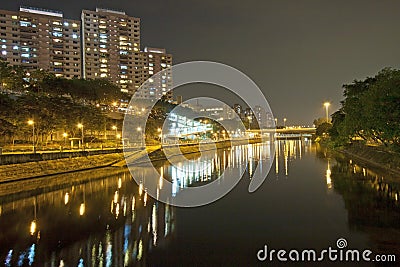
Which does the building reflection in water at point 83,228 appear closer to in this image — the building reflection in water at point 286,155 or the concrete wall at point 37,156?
the concrete wall at point 37,156

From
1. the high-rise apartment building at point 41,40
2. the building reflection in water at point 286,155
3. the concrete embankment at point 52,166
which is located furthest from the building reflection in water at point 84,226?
the high-rise apartment building at point 41,40

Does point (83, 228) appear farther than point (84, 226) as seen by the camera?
No

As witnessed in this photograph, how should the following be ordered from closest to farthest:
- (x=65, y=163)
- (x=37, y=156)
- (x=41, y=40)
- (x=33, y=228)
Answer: (x=33, y=228) < (x=37, y=156) < (x=65, y=163) < (x=41, y=40)

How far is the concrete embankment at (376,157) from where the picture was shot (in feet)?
70.2

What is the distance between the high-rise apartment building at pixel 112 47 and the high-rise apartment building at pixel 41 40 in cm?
779

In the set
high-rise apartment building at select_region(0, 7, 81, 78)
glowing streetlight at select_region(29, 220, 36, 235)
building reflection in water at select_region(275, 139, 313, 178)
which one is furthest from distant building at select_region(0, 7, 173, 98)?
glowing streetlight at select_region(29, 220, 36, 235)

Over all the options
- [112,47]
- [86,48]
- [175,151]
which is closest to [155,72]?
[112,47]

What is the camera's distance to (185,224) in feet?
37.1

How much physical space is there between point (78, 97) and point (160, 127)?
41.2 feet

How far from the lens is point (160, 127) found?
52844 mm

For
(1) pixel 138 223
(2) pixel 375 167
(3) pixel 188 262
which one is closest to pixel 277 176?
(2) pixel 375 167

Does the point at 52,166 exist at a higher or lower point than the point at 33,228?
higher

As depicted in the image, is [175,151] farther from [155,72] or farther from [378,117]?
[155,72]

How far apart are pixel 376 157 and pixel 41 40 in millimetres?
73502
